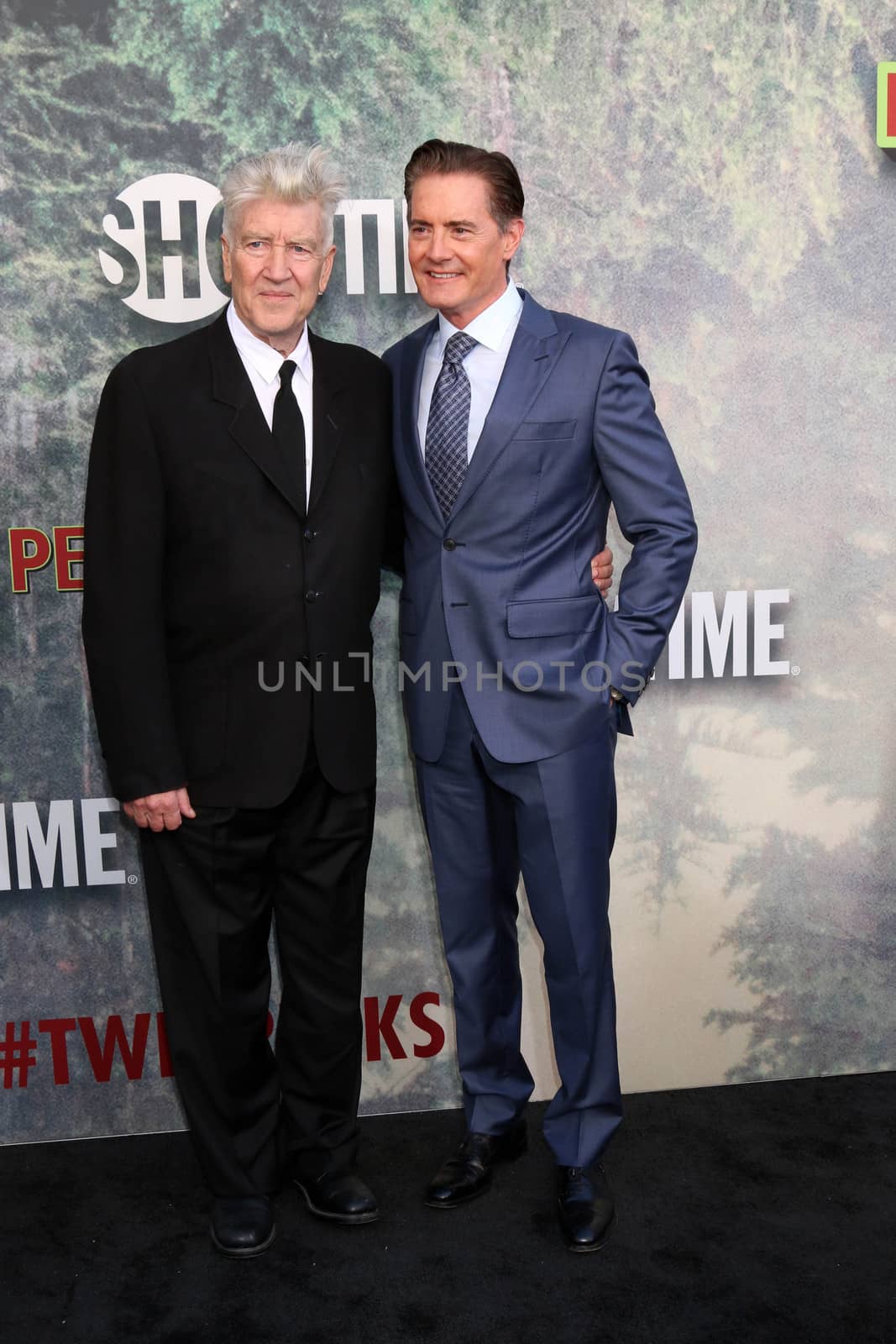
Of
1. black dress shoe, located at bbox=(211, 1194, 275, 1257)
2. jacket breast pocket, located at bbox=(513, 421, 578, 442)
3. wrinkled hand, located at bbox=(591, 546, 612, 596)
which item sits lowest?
black dress shoe, located at bbox=(211, 1194, 275, 1257)

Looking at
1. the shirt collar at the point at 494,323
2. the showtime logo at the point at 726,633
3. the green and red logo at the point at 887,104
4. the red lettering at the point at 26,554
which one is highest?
the green and red logo at the point at 887,104

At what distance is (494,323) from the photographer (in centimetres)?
229

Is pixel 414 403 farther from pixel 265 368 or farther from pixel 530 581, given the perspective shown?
pixel 530 581

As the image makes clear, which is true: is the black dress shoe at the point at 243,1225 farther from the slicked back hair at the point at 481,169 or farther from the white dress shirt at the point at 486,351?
the slicked back hair at the point at 481,169

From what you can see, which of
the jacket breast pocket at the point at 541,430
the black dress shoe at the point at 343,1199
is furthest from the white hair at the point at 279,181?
the black dress shoe at the point at 343,1199

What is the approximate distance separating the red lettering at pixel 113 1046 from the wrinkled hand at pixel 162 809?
71 centimetres

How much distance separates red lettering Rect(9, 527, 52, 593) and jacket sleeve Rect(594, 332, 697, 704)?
3.60 ft

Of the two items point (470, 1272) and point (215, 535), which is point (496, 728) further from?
point (470, 1272)

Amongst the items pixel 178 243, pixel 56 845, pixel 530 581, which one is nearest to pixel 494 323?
pixel 530 581

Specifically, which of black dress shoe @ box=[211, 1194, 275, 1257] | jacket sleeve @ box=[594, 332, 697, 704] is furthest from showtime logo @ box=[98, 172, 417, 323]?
black dress shoe @ box=[211, 1194, 275, 1257]

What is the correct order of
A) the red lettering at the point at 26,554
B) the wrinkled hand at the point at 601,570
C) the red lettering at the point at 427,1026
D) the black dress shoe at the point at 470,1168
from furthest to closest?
the red lettering at the point at 427,1026
the red lettering at the point at 26,554
the black dress shoe at the point at 470,1168
the wrinkled hand at the point at 601,570

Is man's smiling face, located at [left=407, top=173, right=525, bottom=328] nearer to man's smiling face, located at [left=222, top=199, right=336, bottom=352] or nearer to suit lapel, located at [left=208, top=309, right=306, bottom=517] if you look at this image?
man's smiling face, located at [left=222, top=199, right=336, bottom=352]

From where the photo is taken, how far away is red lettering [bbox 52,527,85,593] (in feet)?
8.52

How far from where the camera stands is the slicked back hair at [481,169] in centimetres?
219
